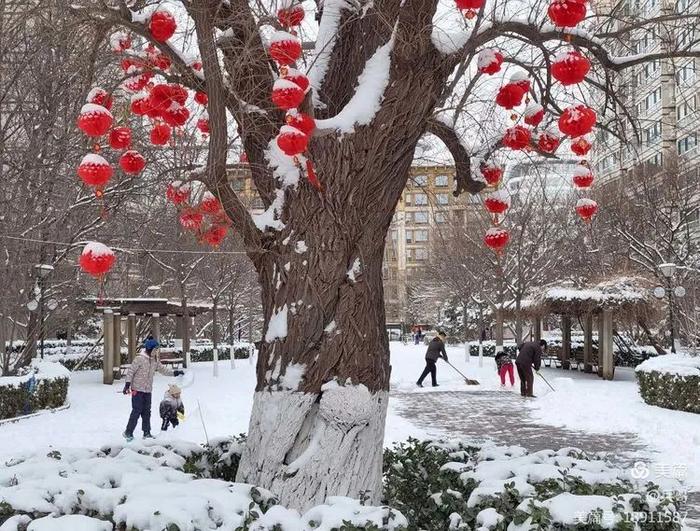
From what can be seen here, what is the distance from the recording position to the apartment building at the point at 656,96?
651 cm

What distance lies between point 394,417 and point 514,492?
10.7m

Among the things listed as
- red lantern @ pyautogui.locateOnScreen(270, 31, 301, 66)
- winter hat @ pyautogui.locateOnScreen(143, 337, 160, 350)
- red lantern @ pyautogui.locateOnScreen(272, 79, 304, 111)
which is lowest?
winter hat @ pyautogui.locateOnScreen(143, 337, 160, 350)

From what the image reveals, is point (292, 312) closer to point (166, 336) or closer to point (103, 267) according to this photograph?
point (103, 267)

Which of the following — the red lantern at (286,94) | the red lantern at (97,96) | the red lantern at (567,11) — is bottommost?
the red lantern at (286,94)

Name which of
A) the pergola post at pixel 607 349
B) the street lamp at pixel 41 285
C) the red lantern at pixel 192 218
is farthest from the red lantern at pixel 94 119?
the pergola post at pixel 607 349

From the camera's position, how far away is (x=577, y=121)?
15.7 ft

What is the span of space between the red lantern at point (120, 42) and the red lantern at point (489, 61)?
276 cm

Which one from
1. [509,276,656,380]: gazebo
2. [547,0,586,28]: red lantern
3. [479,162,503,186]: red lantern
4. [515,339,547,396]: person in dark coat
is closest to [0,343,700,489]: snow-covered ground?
[515,339,547,396]: person in dark coat

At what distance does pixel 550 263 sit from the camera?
32.6 m

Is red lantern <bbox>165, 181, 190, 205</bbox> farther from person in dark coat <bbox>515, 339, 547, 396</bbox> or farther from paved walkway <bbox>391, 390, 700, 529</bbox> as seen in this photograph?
person in dark coat <bbox>515, 339, 547, 396</bbox>

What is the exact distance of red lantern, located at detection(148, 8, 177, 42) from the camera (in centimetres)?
475

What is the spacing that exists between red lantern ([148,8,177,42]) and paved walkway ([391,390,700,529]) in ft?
14.9

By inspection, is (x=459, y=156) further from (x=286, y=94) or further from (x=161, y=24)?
(x=161, y=24)

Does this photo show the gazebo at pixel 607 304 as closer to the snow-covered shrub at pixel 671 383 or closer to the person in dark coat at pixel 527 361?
the person in dark coat at pixel 527 361
